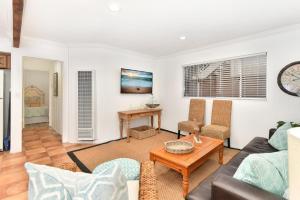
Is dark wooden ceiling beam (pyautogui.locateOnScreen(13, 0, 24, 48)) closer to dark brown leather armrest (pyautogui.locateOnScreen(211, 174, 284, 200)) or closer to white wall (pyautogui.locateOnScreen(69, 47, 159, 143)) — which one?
white wall (pyautogui.locateOnScreen(69, 47, 159, 143))

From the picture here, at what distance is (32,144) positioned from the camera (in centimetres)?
364

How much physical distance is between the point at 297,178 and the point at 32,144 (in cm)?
451

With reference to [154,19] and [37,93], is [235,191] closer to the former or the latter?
[154,19]

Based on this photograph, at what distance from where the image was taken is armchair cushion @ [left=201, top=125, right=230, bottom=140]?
312 cm

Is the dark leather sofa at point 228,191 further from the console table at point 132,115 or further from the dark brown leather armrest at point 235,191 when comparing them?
the console table at point 132,115

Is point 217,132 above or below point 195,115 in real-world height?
below

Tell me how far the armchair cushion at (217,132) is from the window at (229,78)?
83 centimetres

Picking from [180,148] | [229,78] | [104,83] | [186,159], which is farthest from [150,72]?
[186,159]

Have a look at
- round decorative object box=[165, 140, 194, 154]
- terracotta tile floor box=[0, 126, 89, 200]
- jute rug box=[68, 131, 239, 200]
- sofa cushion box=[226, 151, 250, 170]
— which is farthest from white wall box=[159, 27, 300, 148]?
terracotta tile floor box=[0, 126, 89, 200]

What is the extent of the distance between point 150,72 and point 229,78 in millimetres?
2258

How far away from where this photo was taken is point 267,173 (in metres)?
1.06

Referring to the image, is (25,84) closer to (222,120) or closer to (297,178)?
(222,120)

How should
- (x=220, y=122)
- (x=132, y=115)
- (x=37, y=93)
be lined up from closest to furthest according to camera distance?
(x=220, y=122), (x=132, y=115), (x=37, y=93)

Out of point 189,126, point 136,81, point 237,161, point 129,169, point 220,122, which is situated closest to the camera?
point 129,169
